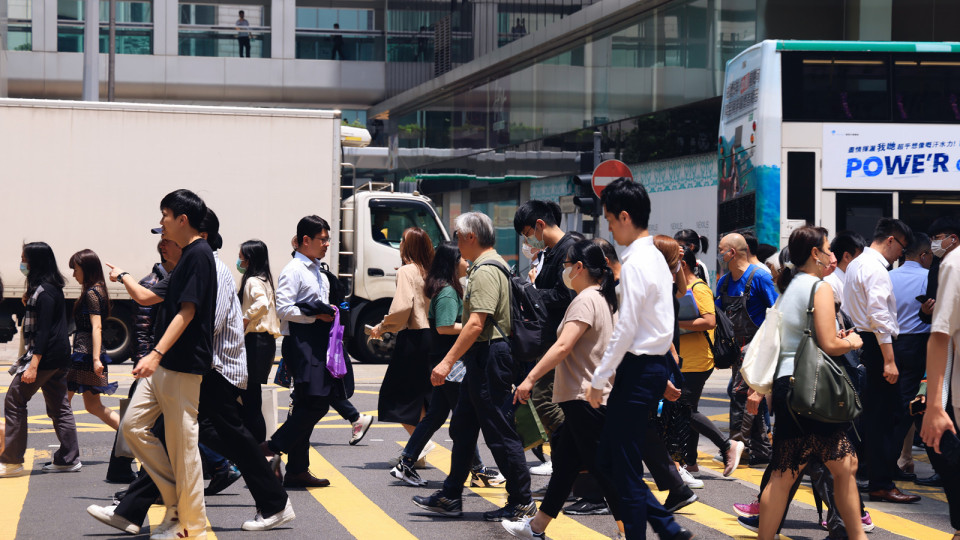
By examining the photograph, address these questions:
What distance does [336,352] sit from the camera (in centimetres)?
795

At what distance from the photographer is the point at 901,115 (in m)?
14.3

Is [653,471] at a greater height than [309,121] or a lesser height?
lesser

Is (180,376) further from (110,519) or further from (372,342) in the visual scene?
(372,342)

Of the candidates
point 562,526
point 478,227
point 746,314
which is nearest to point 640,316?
point 478,227

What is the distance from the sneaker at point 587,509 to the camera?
7168 millimetres

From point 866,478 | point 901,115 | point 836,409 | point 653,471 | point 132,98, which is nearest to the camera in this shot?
point 836,409

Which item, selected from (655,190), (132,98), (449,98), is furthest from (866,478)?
(132,98)

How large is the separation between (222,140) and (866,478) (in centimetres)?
1067

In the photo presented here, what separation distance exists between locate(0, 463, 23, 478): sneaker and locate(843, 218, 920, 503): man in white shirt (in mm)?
5603

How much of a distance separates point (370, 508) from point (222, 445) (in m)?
1.24

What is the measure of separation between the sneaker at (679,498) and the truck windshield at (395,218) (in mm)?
10126

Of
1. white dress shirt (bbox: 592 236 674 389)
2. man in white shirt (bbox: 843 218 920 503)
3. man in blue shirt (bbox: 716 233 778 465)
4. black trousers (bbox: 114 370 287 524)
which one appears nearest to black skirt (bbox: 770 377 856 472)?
white dress shirt (bbox: 592 236 674 389)

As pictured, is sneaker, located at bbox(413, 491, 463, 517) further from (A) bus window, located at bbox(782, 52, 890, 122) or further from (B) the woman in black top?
(A) bus window, located at bbox(782, 52, 890, 122)

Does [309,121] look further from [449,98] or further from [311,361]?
[449,98]
